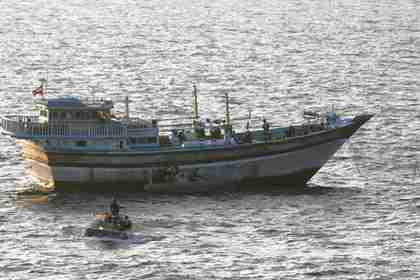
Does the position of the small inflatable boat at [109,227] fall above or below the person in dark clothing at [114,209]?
below

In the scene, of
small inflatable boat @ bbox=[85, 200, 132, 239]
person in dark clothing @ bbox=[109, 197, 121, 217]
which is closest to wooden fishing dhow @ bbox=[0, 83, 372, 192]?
small inflatable boat @ bbox=[85, 200, 132, 239]

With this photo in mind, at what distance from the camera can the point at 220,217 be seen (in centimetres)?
12381

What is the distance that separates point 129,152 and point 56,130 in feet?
20.4

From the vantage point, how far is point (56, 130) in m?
133

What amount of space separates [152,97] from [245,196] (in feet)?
194

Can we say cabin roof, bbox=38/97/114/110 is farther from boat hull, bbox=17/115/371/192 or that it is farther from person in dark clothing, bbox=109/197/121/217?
person in dark clothing, bbox=109/197/121/217

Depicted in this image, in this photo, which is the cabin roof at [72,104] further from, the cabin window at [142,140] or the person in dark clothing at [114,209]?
→ the person in dark clothing at [114,209]

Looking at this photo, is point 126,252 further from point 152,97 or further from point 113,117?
point 152,97

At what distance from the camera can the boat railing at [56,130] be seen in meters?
132

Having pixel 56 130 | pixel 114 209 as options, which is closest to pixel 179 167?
pixel 56 130

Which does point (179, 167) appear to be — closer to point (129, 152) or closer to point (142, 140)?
point (142, 140)

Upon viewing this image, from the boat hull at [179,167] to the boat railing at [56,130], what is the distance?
149 centimetres

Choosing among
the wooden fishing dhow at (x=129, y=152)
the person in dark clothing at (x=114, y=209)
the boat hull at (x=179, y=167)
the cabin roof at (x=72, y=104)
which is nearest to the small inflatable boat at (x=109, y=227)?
the person in dark clothing at (x=114, y=209)

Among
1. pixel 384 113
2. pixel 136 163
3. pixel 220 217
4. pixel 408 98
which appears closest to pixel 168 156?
pixel 136 163
